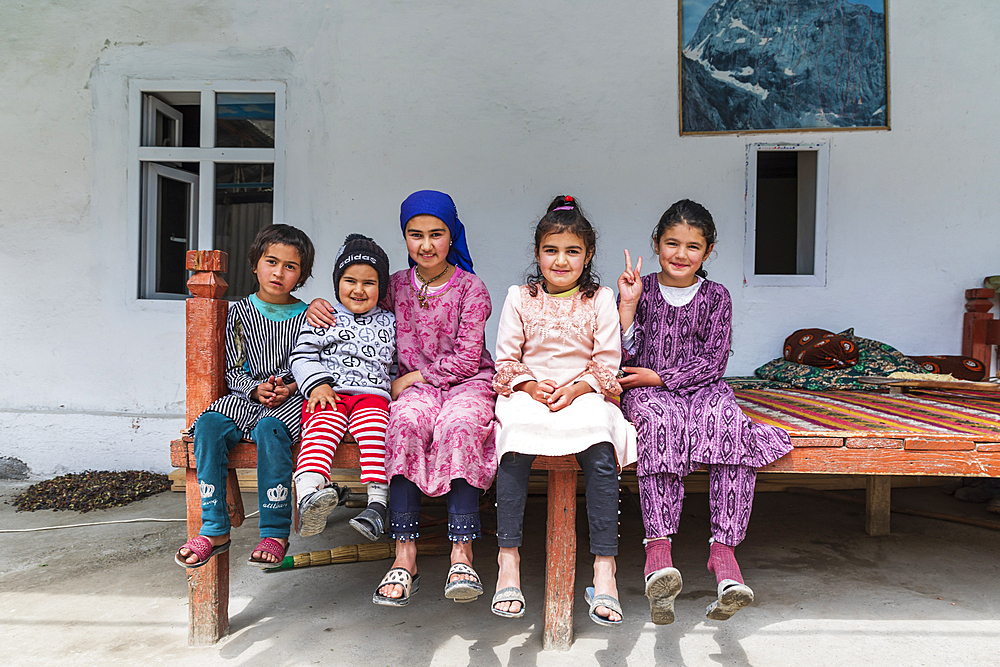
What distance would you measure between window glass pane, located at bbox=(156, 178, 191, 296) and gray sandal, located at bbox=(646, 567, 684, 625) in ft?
13.7

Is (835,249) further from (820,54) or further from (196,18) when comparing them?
(196,18)

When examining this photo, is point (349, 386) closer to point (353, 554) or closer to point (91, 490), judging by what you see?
point (353, 554)

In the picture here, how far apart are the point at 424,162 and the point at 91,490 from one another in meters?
3.20

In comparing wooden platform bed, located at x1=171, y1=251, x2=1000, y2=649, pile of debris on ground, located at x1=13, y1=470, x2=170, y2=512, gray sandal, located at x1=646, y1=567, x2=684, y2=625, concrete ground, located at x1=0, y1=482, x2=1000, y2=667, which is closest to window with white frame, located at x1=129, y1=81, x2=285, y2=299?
pile of debris on ground, located at x1=13, y1=470, x2=170, y2=512

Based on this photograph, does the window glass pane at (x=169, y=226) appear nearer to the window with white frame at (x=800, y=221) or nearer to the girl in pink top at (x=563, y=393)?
the girl in pink top at (x=563, y=393)

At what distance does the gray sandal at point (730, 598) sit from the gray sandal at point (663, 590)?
13cm

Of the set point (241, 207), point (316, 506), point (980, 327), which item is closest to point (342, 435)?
point (316, 506)

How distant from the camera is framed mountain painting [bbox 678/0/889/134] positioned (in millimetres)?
4465

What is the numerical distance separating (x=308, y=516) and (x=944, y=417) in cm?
271

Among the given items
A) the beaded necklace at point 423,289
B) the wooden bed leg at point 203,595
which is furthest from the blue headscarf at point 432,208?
the wooden bed leg at point 203,595

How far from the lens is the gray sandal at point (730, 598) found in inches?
75.3

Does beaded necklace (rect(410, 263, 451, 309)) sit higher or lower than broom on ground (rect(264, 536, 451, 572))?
higher

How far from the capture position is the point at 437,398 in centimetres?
242

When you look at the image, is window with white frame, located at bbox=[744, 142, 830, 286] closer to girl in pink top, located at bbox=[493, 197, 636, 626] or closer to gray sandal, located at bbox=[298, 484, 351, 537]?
girl in pink top, located at bbox=[493, 197, 636, 626]
